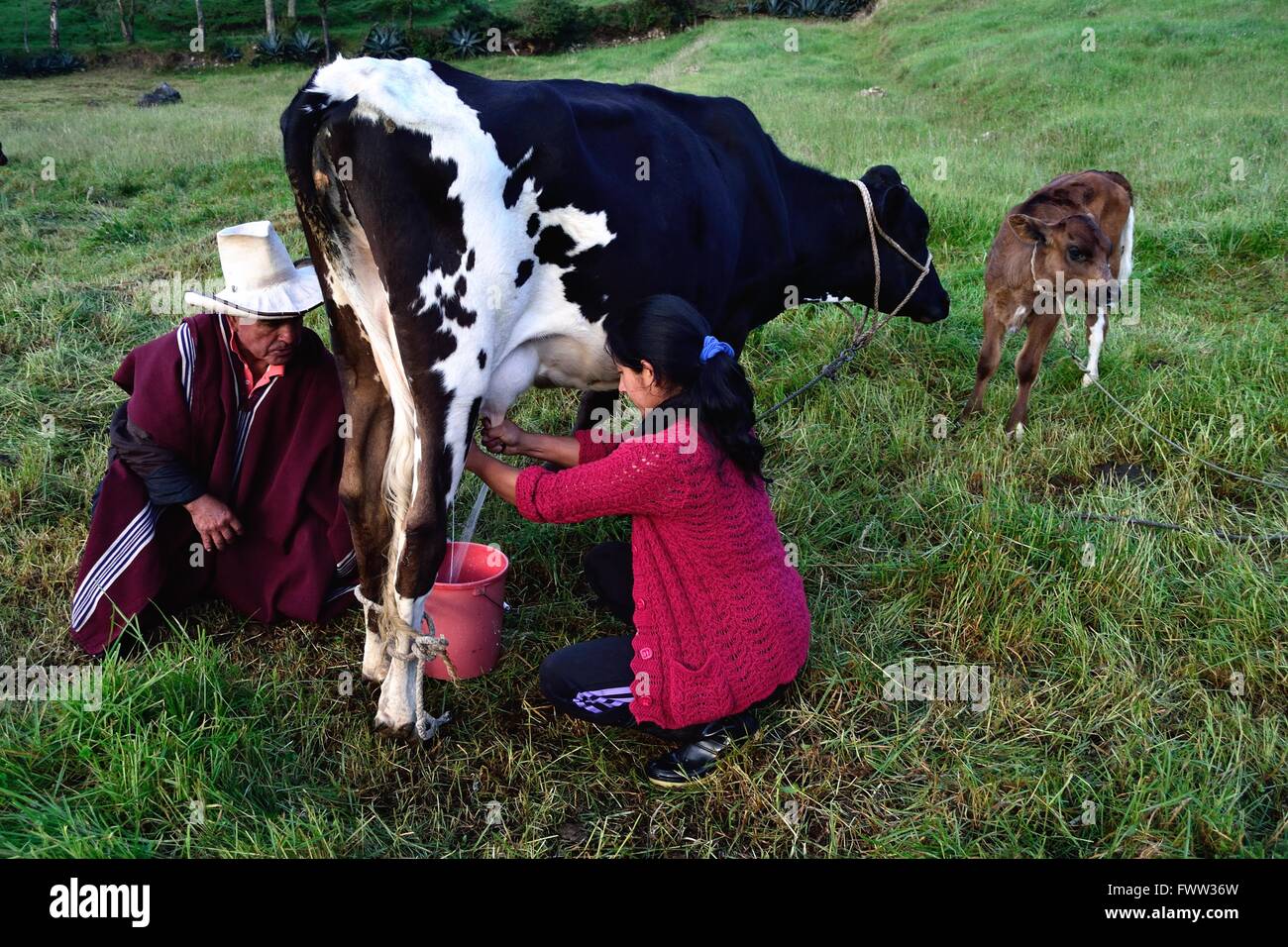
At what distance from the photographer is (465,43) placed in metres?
32.3

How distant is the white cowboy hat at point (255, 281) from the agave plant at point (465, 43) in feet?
104

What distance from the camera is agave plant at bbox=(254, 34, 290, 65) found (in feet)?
108

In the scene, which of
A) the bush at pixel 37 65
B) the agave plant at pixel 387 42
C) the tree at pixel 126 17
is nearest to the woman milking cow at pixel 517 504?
the agave plant at pixel 387 42

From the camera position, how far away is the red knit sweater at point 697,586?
2.78m

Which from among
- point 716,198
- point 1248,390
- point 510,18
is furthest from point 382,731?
point 510,18

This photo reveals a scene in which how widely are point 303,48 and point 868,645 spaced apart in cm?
3538

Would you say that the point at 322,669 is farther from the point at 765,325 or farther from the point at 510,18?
the point at 510,18

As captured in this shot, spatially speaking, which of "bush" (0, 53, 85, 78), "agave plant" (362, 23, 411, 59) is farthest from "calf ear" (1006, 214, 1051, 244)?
"bush" (0, 53, 85, 78)

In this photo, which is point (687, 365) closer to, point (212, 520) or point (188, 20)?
point (212, 520)

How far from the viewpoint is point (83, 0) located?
4116 cm

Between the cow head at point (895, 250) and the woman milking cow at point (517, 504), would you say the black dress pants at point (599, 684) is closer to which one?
the woman milking cow at point (517, 504)

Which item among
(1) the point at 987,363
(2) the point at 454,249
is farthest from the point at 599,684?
(1) the point at 987,363

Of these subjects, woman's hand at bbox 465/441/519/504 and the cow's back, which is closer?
woman's hand at bbox 465/441/519/504

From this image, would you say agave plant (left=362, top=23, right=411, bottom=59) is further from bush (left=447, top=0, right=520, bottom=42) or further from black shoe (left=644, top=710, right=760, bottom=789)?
black shoe (left=644, top=710, right=760, bottom=789)
